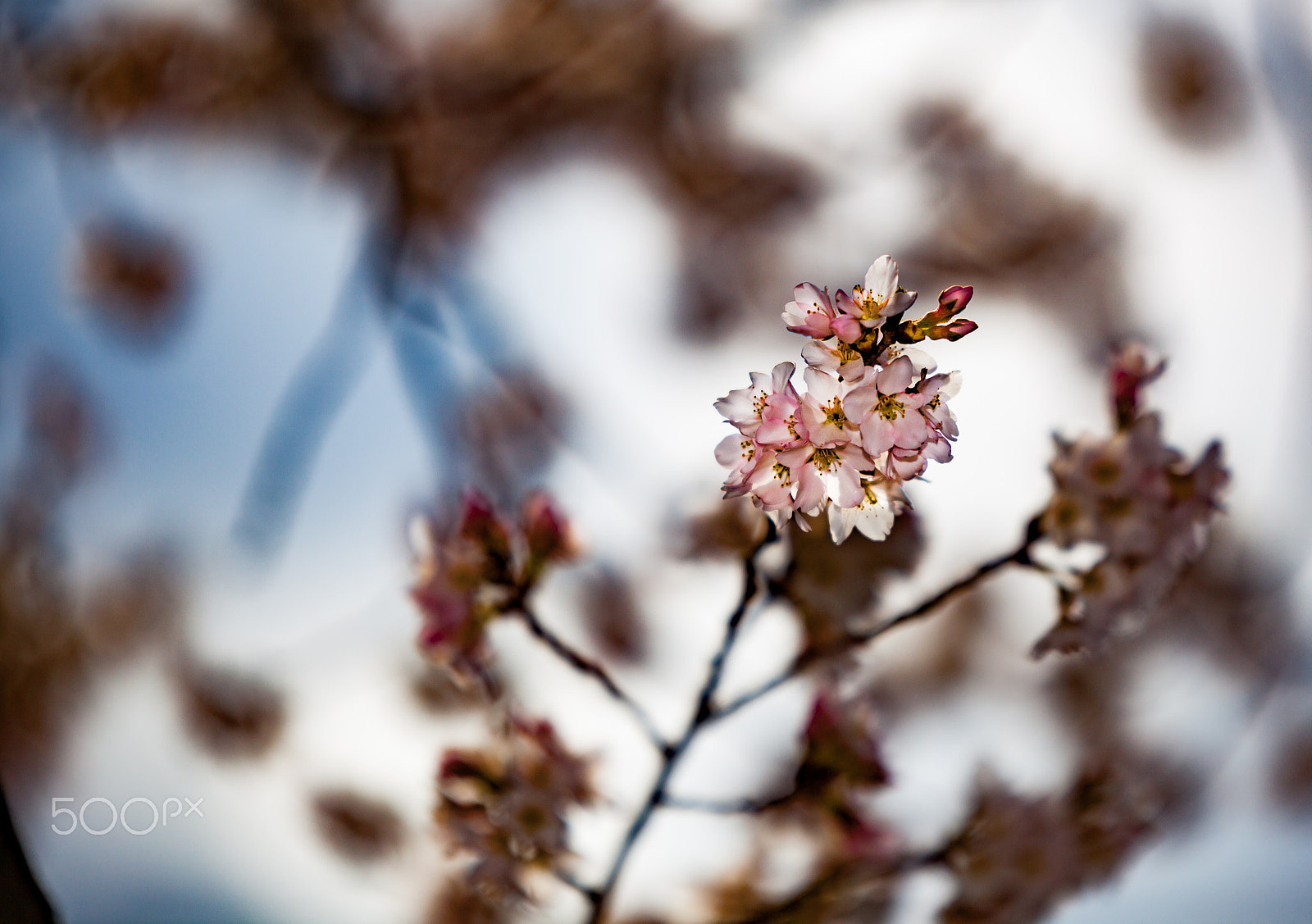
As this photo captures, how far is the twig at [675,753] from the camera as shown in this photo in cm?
75

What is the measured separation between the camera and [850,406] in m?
0.57

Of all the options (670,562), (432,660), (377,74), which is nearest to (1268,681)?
(670,562)

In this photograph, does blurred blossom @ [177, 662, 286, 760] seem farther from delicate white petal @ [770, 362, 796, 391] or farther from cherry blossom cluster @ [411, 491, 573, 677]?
delicate white petal @ [770, 362, 796, 391]

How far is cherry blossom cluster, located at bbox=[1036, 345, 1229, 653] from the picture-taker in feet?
3.05

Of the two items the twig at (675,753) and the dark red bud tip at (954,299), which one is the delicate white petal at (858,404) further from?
the twig at (675,753)

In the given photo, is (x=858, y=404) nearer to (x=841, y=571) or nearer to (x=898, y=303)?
(x=898, y=303)

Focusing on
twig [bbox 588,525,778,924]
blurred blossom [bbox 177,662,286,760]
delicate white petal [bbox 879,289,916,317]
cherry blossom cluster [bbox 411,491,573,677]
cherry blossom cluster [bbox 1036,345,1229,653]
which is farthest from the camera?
blurred blossom [bbox 177,662,286,760]

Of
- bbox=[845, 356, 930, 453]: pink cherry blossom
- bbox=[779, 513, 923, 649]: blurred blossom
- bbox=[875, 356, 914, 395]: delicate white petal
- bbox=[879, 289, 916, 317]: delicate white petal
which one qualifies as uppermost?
bbox=[779, 513, 923, 649]: blurred blossom

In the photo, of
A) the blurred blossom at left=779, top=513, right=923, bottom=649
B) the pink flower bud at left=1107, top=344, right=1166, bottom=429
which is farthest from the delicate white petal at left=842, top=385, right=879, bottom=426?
the pink flower bud at left=1107, top=344, right=1166, bottom=429

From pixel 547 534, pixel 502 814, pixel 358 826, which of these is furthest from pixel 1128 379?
pixel 358 826

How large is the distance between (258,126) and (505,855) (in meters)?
1.63

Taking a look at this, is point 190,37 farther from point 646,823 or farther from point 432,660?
point 646,823

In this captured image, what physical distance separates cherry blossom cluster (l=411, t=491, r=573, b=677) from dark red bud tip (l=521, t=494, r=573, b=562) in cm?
3

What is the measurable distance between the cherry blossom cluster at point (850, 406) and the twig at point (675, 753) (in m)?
0.15
